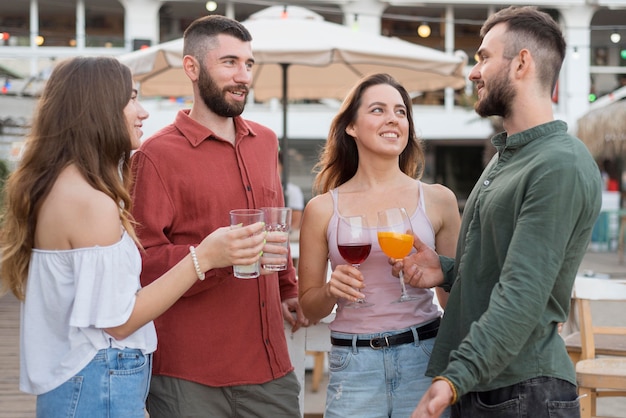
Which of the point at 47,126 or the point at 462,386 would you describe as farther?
the point at 47,126

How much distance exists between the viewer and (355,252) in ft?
7.38

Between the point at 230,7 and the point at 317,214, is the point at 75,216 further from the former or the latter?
the point at 230,7

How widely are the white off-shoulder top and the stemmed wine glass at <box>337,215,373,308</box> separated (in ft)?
1.99

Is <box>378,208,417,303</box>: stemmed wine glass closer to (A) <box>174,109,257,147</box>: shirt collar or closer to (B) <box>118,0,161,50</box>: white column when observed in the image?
(A) <box>174,109,257,147</box>: shirt collar

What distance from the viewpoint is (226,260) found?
2.05m

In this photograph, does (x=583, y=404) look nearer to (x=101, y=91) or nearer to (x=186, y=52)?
(x=186, y=52)

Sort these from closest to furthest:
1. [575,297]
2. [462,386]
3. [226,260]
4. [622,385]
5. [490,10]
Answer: [462,386]
[226,260]
[622,385]
[575,297]
[490,10]

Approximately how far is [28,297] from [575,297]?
9.37 feet

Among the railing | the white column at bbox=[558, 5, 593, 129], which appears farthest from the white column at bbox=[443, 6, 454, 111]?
the railing

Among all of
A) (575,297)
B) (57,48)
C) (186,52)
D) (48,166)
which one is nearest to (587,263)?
(575,297)

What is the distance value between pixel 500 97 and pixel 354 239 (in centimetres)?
58

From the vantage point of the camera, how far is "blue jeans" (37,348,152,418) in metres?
1.95

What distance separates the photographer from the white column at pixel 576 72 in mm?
19938

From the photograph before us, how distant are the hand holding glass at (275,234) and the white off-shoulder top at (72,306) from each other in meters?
0.38
